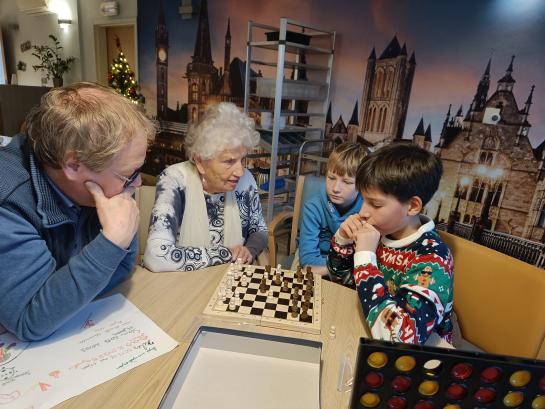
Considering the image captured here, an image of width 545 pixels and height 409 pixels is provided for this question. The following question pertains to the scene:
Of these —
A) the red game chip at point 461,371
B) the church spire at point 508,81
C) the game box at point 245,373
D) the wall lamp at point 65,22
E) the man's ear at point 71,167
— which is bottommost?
the game box at point 245,373

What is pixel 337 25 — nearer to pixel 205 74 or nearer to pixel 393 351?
pixel 205 74

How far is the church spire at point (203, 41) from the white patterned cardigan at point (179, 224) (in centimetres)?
312

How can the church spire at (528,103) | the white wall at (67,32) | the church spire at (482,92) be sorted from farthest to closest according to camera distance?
the white wall at (67,32), the church spire at (482,92), the church spire at (528,103)

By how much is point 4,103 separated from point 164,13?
2.14 m

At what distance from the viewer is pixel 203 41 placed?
14.1 feet

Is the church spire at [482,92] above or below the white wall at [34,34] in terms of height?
below

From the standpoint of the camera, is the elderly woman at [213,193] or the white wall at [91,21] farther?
the white wall at [91,21]

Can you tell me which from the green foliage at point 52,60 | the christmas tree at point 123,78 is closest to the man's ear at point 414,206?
the christmas tree at point 123,78

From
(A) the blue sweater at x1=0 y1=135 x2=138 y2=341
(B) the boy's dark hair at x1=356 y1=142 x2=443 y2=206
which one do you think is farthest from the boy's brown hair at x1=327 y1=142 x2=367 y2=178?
(A) the blue sweater at x1=0 y1=135 x2=138 y2=341

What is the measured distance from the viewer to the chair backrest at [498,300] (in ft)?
3.34

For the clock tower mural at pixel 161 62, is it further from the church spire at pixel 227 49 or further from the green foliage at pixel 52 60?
the green foliage at pixel 52 60

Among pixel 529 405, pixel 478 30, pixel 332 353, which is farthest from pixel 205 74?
pixel 529 405

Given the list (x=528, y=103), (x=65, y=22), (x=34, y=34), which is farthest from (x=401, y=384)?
(x=34, y=34)

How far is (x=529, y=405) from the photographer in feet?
1.57
